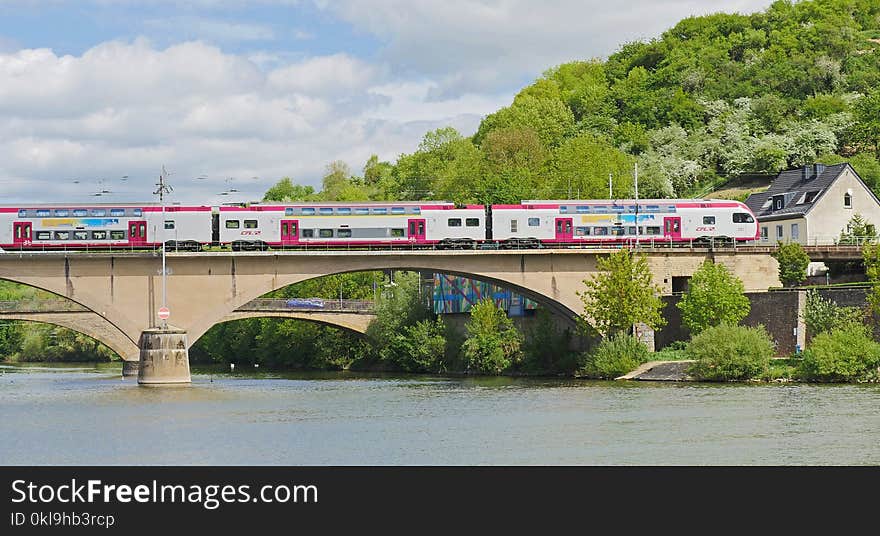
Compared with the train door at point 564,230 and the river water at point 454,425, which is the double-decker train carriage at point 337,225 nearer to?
the train door at point 564,230

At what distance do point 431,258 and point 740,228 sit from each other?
2118 cm

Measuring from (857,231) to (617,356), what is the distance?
2477 cm

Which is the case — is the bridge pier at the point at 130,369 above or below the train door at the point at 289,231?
below

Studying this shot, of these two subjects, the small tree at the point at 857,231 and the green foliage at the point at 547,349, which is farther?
the small tree at the point at 857,231

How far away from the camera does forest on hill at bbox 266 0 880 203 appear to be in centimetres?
12675

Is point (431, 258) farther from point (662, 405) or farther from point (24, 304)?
point (24, 304)

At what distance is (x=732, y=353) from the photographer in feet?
236

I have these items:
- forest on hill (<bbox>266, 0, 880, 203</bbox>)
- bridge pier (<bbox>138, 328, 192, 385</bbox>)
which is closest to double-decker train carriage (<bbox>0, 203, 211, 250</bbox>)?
bridge pier (<bbox>138, 328, 192, 385</bbox>)

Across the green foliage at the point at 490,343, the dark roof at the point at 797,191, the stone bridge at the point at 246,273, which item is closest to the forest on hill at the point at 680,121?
the dark roof at the point at 797,191

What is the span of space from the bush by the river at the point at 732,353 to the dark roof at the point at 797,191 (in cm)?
2612

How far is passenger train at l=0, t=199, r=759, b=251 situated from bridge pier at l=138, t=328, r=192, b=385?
7.92 metres

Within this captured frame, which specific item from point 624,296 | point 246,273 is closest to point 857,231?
point 624,296

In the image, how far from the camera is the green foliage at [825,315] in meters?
71.5

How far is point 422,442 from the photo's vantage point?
159 ft
